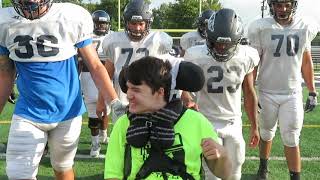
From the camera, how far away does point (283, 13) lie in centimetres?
459

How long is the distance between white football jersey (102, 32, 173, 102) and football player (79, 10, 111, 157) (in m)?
0.85

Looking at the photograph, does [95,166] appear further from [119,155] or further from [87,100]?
[119,155]

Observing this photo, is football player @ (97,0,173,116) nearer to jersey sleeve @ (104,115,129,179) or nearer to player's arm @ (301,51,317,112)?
player's arm @ (301,51,317,112)

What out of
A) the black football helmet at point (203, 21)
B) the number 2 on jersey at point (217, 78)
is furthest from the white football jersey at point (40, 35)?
the black football helmet at point (203, 21)

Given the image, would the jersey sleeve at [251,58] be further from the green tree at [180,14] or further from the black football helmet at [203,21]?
the green tree at [180,14]

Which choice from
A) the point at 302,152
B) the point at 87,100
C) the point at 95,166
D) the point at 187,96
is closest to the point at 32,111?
the point at 187,96

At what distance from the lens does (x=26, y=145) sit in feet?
10.9

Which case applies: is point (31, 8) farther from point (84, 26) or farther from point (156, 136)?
point (156, 136)

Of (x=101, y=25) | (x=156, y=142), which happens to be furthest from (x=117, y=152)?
(x=101, y=25)

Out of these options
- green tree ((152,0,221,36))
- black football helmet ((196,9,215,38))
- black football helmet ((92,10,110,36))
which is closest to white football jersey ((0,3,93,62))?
black football helmet ((196,9,215,38))

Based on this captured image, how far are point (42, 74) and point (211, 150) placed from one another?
164 centimetres

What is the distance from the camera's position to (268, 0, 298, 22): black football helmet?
4539 millimetres

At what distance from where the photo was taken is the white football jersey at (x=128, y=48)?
4.70 metres

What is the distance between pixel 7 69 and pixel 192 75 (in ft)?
5.58
